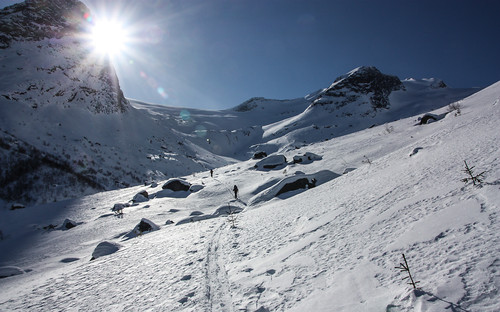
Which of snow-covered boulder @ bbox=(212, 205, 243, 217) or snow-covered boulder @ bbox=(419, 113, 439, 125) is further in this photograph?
snow-covered boulder @ bbox=(419, 113, 439, 125)

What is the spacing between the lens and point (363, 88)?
67062 millimetres

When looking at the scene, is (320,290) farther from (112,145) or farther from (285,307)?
(112,145)

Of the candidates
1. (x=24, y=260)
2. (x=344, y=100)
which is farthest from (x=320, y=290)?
(x=344, y=100)

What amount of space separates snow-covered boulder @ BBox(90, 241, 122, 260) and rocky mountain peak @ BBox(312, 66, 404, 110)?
6295 cm

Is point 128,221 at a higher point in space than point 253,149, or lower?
lower

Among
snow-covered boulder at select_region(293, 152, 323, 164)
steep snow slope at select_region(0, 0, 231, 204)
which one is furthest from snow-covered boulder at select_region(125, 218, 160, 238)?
steep snow slope at select_region(0, 0, 231, 204)

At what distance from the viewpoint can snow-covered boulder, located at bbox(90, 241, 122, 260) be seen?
20.0ft

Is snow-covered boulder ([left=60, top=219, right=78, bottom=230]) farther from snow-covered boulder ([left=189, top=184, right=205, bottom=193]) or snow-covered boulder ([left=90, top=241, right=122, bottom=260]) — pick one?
snow-covered boulder ([left=189, top=184, right=205, bottom=193])

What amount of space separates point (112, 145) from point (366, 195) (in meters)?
30.2

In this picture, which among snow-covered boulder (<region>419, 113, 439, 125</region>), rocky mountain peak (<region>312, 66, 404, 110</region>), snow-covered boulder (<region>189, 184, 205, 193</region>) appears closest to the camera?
snow-covered boulder (<region>419, 113, 439, 125</region>)

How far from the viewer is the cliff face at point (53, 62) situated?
25.6 m

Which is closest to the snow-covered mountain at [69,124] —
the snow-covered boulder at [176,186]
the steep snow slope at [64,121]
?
the steep snow slope at [64,121]

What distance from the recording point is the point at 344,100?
6372 centimetres

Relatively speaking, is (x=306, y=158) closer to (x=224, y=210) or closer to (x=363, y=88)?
(x=224, y=210)
